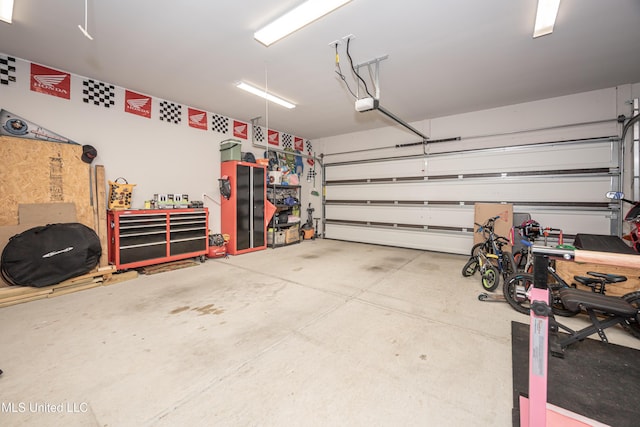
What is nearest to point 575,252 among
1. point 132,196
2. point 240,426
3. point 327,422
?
point 327,422

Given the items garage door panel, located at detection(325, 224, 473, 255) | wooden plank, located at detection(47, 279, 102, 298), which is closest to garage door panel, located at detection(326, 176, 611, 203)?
garage door panel, located at detection(325, 224, 473, 255)

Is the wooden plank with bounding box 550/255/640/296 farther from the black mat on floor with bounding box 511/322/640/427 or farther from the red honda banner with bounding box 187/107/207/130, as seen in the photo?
the red honda banner with bounding box 187/107/207/130

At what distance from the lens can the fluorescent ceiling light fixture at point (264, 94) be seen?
3929 millimetres

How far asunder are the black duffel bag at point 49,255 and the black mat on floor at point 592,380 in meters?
4.55

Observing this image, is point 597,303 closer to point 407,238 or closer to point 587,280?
point 587,280

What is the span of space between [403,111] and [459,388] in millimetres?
4866

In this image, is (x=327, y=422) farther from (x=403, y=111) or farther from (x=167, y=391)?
(x=403, y=111)

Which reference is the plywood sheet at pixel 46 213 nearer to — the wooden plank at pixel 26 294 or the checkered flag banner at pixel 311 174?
the wooden plank at pixel 26 294

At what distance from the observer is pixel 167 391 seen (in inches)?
61.3

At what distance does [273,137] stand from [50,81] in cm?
404

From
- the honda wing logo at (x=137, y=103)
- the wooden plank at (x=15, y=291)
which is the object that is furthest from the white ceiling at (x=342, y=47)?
the wooden plank at (x=15, y=291)

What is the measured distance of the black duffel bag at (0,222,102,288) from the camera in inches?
111

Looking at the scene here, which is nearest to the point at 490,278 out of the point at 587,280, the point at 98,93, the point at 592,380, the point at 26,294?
the point at 587,280

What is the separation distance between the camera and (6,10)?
230 centimetres
